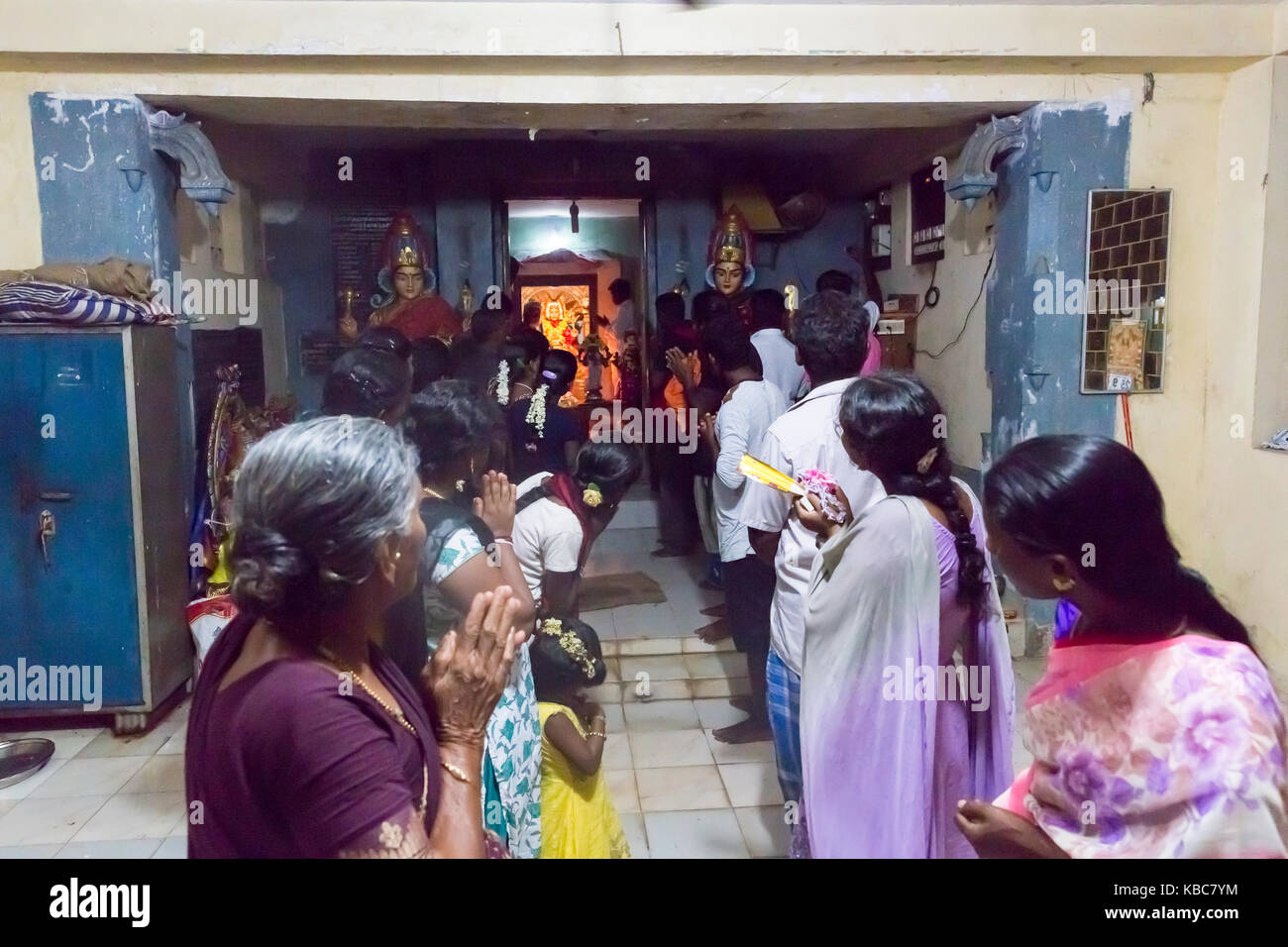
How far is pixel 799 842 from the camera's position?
6.31 ft

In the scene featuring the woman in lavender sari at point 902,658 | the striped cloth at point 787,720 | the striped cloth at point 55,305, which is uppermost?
the striped cloth at point 55,305

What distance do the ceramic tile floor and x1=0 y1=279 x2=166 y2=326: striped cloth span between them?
1.46 m

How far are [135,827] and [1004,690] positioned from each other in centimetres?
241

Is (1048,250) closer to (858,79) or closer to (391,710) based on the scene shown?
(858,79)

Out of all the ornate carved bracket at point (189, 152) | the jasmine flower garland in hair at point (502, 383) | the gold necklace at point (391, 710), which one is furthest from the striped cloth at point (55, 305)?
the gold necklace at point (391, 710)

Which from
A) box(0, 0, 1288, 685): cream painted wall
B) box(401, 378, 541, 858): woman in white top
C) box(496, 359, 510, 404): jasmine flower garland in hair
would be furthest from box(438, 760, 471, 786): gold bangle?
box(0, 0, 1288, 685): cream painted wall

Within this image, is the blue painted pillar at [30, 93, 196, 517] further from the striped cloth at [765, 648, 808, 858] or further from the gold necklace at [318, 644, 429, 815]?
the gold necklace at [318, 644, 429, 815]

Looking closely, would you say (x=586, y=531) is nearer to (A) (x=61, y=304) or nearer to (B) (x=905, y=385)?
(B) (x=905, y=385)

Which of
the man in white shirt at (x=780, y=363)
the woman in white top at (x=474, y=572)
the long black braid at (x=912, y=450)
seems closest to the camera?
the woman in white top at (x=474, y=572)

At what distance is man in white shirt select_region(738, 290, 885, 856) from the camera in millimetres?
2055

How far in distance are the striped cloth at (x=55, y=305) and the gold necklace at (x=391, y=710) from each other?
2.52 metres

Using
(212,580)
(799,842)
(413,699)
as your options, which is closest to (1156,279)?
(799,842)

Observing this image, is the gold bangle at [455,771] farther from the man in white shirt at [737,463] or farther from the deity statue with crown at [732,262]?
the deity statue with crown at [732,262]

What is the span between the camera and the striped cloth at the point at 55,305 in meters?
2.92
